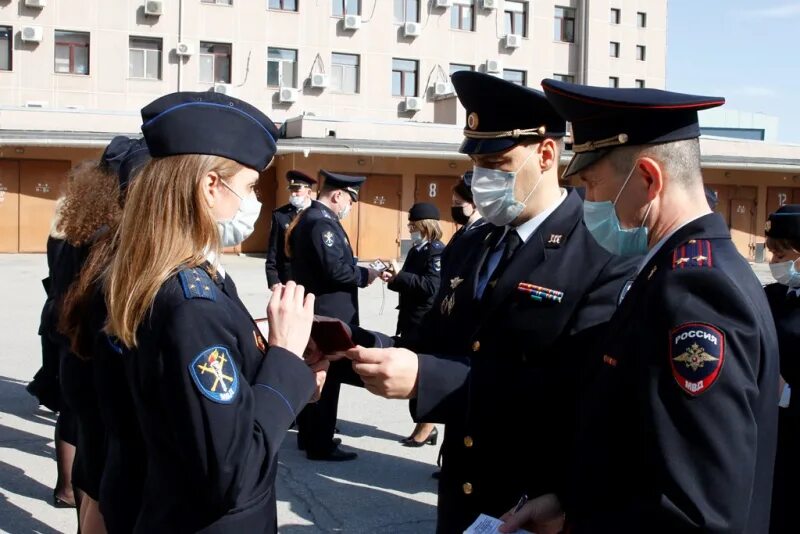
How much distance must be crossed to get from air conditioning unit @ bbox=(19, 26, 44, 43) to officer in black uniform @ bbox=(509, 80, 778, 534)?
106 ft

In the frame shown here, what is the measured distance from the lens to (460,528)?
269 centimetres

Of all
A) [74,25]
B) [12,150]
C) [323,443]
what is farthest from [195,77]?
[323,443]

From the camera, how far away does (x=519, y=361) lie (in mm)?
2578

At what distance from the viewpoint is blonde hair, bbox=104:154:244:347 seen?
7.19 ft

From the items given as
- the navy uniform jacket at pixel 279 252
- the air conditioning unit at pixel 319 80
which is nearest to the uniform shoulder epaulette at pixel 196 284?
the navy uniform jacket at pixel 279 252

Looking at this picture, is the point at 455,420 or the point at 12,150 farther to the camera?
the point at 12,150

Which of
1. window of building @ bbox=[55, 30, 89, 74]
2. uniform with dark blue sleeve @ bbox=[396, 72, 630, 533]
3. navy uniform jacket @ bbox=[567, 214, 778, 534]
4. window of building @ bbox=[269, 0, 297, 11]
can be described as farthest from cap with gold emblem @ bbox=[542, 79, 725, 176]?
window of building @ bbox=[269, 0, 297, 11]

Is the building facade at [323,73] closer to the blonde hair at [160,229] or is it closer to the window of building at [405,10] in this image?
the window of building at [405,10]

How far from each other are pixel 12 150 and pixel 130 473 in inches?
982

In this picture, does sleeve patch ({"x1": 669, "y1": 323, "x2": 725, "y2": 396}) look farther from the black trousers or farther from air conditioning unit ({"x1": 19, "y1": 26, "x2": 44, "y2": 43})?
air conditioning unit ({"x1": 19, "y1": 26, "x2": 44, "y2": 43})

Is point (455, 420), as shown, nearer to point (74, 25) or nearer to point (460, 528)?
point (460, 528)

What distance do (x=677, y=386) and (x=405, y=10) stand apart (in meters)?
36.3

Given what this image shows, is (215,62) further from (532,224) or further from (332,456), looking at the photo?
(532,224)

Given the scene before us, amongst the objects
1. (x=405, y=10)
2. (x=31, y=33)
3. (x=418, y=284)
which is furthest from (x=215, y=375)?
(x=405, y=10)
